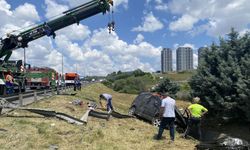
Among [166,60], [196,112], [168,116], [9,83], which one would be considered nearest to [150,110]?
[196,112]

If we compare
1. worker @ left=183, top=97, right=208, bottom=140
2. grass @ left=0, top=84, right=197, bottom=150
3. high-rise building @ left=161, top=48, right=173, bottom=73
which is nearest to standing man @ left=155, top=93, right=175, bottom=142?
grass @ left=0, top=84, right=197, bottom=150

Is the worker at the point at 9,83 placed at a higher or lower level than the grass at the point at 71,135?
higher

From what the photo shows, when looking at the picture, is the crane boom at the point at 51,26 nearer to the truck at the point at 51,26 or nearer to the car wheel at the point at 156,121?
the truck at the point at 51,26

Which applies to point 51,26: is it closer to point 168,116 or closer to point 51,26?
point 51,26

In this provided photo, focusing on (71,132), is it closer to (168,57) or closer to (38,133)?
(38,133)

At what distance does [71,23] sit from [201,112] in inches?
636


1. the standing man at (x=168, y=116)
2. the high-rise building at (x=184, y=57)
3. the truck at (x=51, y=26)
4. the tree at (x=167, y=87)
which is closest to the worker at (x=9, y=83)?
the truck at (x=51, y=26)

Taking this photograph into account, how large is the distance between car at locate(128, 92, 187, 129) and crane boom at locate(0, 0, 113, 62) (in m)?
9.52

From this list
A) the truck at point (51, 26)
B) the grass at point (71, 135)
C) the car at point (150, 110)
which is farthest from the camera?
the truck at point (51, 26)

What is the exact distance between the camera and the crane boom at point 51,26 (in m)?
28.4

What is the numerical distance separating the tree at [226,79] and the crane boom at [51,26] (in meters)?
8.69

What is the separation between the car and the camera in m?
18.3

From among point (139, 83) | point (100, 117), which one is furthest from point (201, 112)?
point (139, 83)

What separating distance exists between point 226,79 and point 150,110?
4.19 metres
